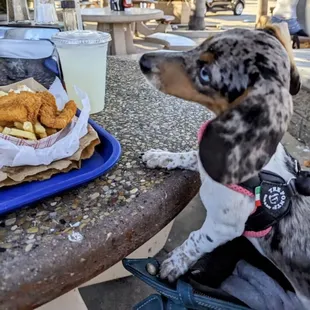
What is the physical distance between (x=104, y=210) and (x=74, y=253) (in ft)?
0.40

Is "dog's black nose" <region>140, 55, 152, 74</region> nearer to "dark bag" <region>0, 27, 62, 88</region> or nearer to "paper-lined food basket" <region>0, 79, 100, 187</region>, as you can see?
"paper-lined food basket" <region>0, 79, 100, 187</region>

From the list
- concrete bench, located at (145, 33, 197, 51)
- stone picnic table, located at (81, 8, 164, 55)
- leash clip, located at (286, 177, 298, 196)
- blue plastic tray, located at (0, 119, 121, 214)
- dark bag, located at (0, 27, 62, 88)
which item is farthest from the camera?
stone picnic table, located at (81, 8, 164, 55)

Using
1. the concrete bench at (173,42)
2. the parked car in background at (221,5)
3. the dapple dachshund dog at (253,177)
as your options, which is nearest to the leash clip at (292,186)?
the dapple dachshund dog at (253,177)

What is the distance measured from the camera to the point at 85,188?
2.85 ft

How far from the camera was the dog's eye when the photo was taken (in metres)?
0.97

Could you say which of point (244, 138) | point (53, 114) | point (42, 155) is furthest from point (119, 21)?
point (244, 138)

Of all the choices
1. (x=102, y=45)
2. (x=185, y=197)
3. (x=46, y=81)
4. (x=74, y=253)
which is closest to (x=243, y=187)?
(x=185, y=197)

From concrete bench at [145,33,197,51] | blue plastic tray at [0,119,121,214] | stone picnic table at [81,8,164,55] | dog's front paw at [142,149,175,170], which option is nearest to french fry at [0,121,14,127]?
blue plastic tray at [0,119,121,214]

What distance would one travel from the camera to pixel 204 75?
976 millimetres

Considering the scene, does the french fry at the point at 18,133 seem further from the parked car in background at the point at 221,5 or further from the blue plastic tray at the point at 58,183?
the parked car in background at the point at 221,5

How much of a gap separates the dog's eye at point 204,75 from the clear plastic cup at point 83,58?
→ 322 mm

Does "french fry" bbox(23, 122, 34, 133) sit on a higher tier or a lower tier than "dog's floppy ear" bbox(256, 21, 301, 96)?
lower

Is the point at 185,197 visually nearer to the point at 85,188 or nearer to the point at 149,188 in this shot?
the point at 149,188

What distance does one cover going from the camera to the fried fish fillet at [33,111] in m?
0.90
